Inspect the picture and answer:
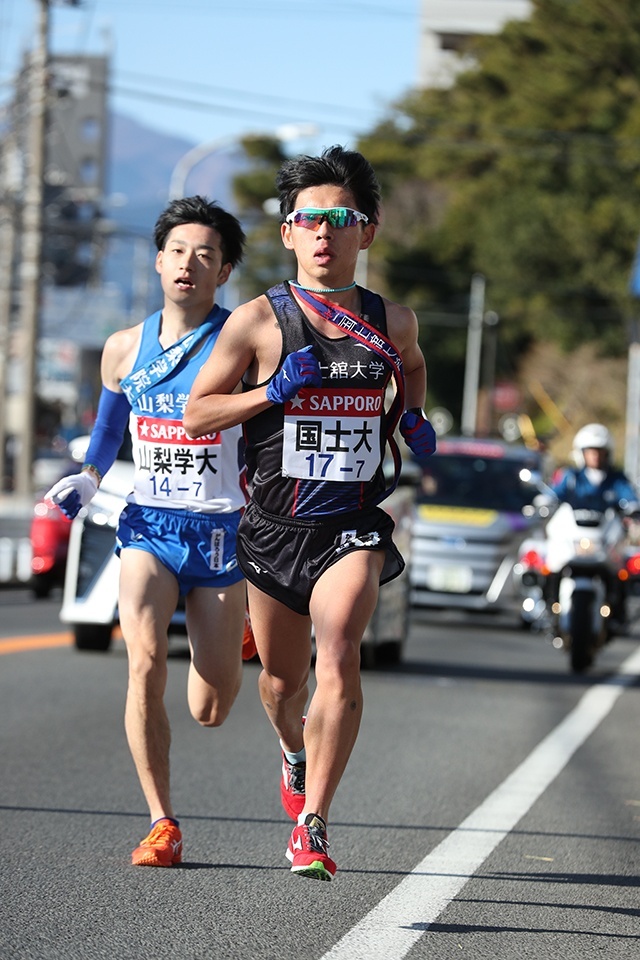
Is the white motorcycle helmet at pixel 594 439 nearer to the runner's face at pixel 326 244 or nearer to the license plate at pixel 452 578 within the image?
the license plate at pixel 452 578

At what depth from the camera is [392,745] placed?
31.9 ft

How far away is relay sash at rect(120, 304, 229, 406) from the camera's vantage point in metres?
6.38

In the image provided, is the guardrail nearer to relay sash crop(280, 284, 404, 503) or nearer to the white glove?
the white glove

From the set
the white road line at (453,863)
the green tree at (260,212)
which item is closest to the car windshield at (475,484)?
the white road line at (453,863)

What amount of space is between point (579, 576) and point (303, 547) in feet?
29.5

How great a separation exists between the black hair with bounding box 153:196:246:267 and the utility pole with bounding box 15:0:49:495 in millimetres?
23323

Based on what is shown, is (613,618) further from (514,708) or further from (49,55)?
(49,55)

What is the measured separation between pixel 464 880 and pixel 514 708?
583 centimetres

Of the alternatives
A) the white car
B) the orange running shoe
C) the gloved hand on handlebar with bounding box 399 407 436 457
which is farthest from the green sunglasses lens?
the white car

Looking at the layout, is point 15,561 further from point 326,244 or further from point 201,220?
point 326,244

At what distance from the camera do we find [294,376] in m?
5.26

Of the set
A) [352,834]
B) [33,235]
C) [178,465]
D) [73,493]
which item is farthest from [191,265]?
[33,235]

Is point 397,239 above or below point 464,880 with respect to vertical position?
above

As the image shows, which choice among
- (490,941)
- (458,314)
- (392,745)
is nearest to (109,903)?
(490,941)
